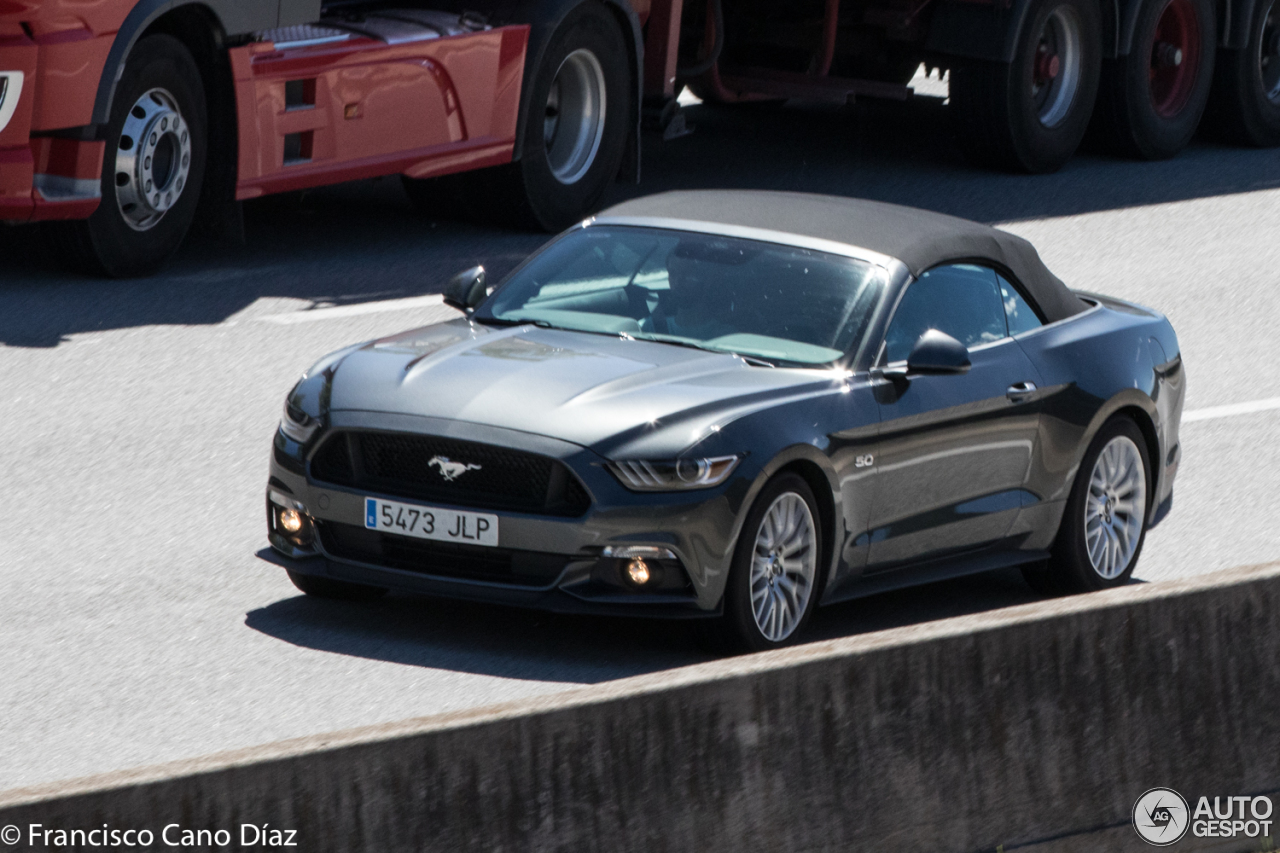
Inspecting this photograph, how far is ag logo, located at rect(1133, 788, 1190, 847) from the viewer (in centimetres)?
563

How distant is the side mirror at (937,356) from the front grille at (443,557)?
1.46 meters

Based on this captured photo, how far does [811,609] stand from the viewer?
7.46 metres

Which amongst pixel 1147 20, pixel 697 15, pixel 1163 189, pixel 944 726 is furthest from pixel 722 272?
pixel 1147 20

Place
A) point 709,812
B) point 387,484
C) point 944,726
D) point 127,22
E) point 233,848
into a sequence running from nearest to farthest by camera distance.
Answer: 1. point 233,848
2. point 709,812
3. point 944,726
4. point 387,484
5. point 127,22

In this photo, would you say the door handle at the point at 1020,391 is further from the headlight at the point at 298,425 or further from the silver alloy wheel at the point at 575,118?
the silver alloy wheel at the point at 575,118

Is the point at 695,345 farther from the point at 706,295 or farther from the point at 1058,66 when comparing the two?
the point at 1058,66

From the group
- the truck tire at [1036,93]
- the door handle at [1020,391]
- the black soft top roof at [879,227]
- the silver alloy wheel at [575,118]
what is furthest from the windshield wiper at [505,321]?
the truck tire at [1036,93]

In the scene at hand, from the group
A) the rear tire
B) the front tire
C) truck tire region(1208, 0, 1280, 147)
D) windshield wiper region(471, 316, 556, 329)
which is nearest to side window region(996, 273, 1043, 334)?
the front tire

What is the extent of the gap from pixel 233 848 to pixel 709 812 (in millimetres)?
1068

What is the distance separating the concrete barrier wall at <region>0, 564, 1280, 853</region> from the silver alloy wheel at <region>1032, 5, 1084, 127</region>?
40.8 ft

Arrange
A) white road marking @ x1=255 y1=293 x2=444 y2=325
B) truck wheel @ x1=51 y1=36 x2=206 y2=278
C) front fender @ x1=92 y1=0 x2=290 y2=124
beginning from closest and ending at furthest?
front fender @ x1=92 y1=0 x2=290 y2=124 < white road marking @ x1=255 y1=293 x2=444 y2=325 < truck wheel @ x1=51 y1=36 x2=206 y2=278

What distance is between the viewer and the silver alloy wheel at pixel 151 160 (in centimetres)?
1209

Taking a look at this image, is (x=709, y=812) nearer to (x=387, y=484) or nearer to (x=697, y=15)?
(x=387, y=484)

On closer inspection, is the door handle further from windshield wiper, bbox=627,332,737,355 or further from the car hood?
windshield wiper, bbox=627,332,737,355
